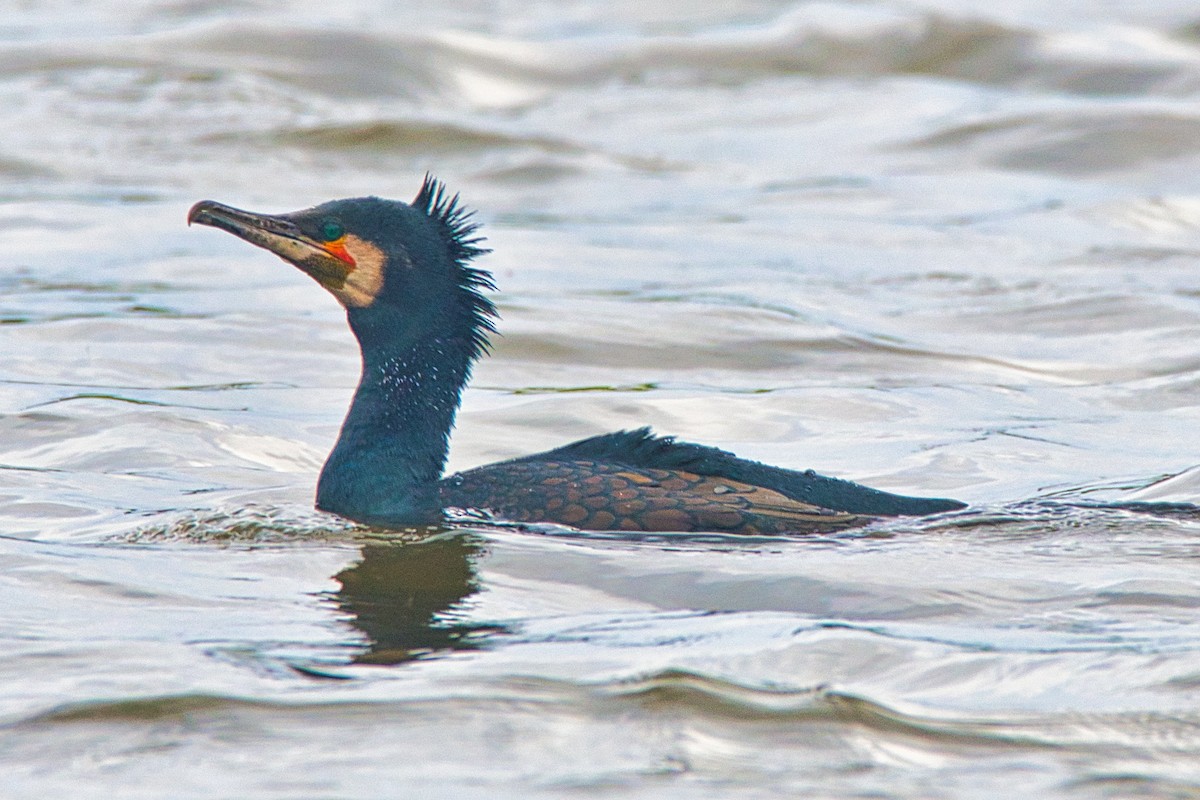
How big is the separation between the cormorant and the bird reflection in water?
176mm

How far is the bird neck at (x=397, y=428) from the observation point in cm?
700

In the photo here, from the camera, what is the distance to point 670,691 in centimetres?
527

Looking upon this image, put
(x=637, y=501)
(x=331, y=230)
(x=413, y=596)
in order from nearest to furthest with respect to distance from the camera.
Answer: (x=413, y=596)
(x=637, y=501)
(x=331, y=230)

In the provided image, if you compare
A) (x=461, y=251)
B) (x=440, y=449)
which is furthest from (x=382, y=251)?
(x=440, y=449)

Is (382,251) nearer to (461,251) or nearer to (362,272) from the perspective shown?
(362,272)

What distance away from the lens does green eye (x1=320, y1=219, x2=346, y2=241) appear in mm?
7105

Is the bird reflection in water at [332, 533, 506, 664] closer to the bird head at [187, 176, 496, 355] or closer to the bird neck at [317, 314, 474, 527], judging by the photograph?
the bird neck at [317, 314, 474, 527]

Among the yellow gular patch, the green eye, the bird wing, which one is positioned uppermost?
the green eye

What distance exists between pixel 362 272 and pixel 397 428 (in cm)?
58

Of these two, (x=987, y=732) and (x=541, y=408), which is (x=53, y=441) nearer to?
(x=541, y=408)

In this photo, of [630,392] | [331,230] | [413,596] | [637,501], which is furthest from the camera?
Result: [630,392]

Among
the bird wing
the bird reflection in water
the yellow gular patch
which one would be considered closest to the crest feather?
the yellow gular patch

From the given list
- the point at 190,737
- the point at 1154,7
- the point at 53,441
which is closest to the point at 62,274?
the point at 53,441

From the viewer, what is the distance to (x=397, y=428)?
7117mm
